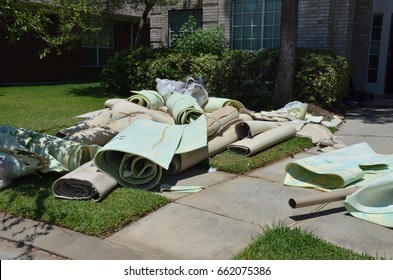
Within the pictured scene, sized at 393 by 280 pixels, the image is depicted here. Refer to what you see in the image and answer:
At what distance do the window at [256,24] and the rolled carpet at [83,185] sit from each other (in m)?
10.0

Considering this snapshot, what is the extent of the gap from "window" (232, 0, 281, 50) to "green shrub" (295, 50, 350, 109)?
2.73m

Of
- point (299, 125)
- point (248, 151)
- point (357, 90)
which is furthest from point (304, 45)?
point (248, 151)

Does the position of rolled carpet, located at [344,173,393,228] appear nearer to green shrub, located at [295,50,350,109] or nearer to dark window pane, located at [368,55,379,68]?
green shrub, located at [295,50,350,109]

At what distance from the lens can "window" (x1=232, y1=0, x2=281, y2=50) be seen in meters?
13.7

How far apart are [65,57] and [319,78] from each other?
11875mm

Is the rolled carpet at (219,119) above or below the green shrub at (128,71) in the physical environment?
below

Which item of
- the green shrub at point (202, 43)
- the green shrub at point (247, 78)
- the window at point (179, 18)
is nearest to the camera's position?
the green shrub at point (247, 78)

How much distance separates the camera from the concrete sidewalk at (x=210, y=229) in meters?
3.63

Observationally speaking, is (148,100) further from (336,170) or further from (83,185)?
(336,170)

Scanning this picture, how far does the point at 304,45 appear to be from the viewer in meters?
13.0

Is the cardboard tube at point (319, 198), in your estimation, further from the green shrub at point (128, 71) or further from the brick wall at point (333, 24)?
the brick wall at point (333, 24)

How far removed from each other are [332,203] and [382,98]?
969cm

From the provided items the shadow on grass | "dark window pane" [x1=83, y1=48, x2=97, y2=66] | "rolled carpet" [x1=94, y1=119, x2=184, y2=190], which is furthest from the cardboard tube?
"dark window pane" [x1=83, y1=48, x2=97, y2=66]

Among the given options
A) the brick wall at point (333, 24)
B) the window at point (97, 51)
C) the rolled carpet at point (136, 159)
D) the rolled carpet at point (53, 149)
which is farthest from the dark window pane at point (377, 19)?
the rolled carpet at point (53, 149)
